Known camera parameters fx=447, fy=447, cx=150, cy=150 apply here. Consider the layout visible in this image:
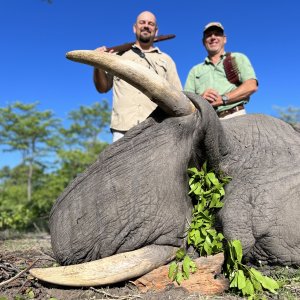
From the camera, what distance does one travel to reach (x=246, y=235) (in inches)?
136

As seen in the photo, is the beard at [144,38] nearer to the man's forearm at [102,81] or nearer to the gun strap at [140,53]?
the gun strap at [140,53]

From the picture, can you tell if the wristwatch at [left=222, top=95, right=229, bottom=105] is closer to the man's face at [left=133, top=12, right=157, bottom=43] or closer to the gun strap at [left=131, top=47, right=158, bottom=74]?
the gun strap at [left=131, top=47, right=158, bottom=74]

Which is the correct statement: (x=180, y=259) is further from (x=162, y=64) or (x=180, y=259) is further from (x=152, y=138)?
(x=162, y=64)

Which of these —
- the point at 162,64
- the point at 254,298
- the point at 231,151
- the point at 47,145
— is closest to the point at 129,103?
the point at 162,64

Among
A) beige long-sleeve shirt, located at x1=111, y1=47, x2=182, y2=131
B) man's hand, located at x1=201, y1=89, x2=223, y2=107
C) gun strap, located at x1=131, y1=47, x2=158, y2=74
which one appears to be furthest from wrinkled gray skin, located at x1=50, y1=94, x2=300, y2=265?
gun strap, located at x1=131, y1=47, x2=158, y2=74

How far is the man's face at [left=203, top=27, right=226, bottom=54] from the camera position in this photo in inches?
255

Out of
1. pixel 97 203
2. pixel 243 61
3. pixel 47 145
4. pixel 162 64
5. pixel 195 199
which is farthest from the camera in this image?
pixel 47 145

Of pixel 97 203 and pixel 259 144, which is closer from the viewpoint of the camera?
pixel 97 203

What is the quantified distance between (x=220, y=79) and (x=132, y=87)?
4.04 ft

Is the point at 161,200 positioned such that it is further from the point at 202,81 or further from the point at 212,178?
the point at 202,81

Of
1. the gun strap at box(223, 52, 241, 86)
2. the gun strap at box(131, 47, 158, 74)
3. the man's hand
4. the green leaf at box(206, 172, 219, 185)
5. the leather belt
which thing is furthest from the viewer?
the gun strap at box(131, 47, 158, 74)

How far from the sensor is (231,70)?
610 centimetres

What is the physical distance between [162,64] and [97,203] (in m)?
3.55

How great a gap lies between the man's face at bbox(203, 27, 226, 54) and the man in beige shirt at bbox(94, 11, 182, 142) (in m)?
0.61
